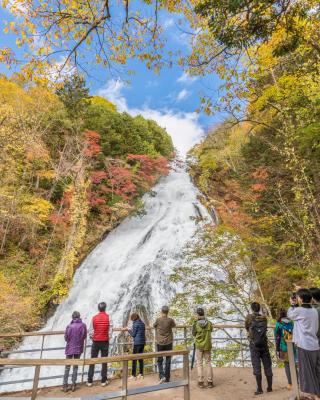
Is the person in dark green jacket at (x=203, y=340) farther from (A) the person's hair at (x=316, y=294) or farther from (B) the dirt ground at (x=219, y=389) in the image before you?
(A) the person's hair at (x=316, y=294)

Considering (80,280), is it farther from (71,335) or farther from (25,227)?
(71,335)

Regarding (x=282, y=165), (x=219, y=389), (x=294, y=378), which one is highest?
(x=282, y=165)

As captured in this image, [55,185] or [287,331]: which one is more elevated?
[55,185]

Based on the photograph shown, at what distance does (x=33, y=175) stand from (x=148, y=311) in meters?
10.8

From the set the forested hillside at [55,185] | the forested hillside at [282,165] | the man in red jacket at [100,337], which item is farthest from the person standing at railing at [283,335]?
the forested hillside at [55,185]

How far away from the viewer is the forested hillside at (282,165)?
24.1 feet

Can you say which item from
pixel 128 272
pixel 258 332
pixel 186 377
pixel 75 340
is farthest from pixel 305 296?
pixel 128 272

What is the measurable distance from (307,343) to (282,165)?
9654 mm

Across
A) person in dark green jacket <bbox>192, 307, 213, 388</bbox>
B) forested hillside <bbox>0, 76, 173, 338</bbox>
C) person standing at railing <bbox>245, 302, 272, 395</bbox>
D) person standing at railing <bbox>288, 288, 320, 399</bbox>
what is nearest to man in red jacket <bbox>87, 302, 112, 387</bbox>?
person in dark green jacket <bbox>192, 307, 213, 388</bbox>

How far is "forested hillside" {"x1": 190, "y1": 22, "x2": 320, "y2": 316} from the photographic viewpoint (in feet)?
24.1

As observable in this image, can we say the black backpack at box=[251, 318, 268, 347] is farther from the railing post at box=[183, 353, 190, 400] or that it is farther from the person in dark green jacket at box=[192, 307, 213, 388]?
the railing post at box=[183, 353, 190, 400]

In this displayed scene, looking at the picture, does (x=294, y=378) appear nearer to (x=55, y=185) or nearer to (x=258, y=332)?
(x=258, y=332)

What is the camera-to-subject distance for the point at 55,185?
18.5 m

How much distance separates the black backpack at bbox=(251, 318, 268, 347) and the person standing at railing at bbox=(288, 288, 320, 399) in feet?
4.09
